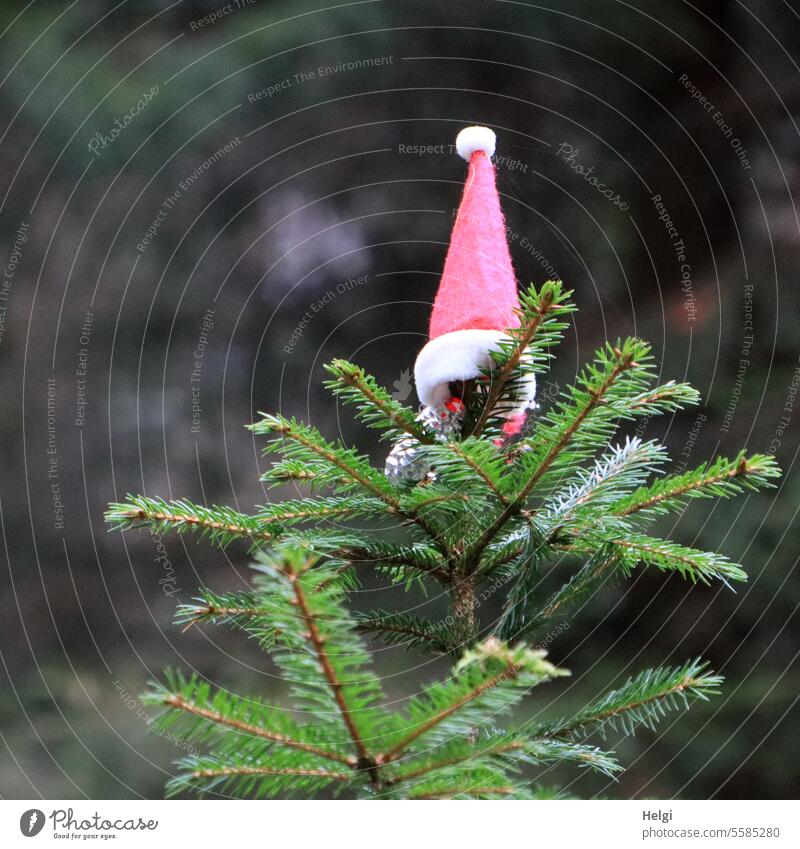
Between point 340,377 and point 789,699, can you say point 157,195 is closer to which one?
point 340,377

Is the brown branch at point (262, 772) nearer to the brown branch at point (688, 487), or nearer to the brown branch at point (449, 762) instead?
the brown branch at point (449, 762)

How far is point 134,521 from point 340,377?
0.28 feet

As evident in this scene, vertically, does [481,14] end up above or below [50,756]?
above

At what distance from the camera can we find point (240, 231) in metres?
→ 0.51

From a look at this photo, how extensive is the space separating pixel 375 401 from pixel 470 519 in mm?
49

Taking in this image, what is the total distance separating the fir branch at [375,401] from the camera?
0.89ft

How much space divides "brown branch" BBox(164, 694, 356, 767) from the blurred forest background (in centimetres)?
24

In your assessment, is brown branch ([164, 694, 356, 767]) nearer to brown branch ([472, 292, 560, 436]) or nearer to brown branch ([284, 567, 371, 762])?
brown branch ([284, 567, 371, 762])

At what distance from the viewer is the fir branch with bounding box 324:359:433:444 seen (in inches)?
10.7

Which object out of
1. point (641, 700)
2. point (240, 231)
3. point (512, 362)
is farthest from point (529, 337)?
point (240, 231)

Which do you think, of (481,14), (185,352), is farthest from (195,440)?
(481,14)

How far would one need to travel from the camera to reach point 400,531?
341 mm

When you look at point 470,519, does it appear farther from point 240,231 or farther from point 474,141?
point 240,231

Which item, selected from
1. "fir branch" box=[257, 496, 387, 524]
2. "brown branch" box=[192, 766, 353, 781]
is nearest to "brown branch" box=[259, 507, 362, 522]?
"fir branch" box=[257, 496, 387, 524]
